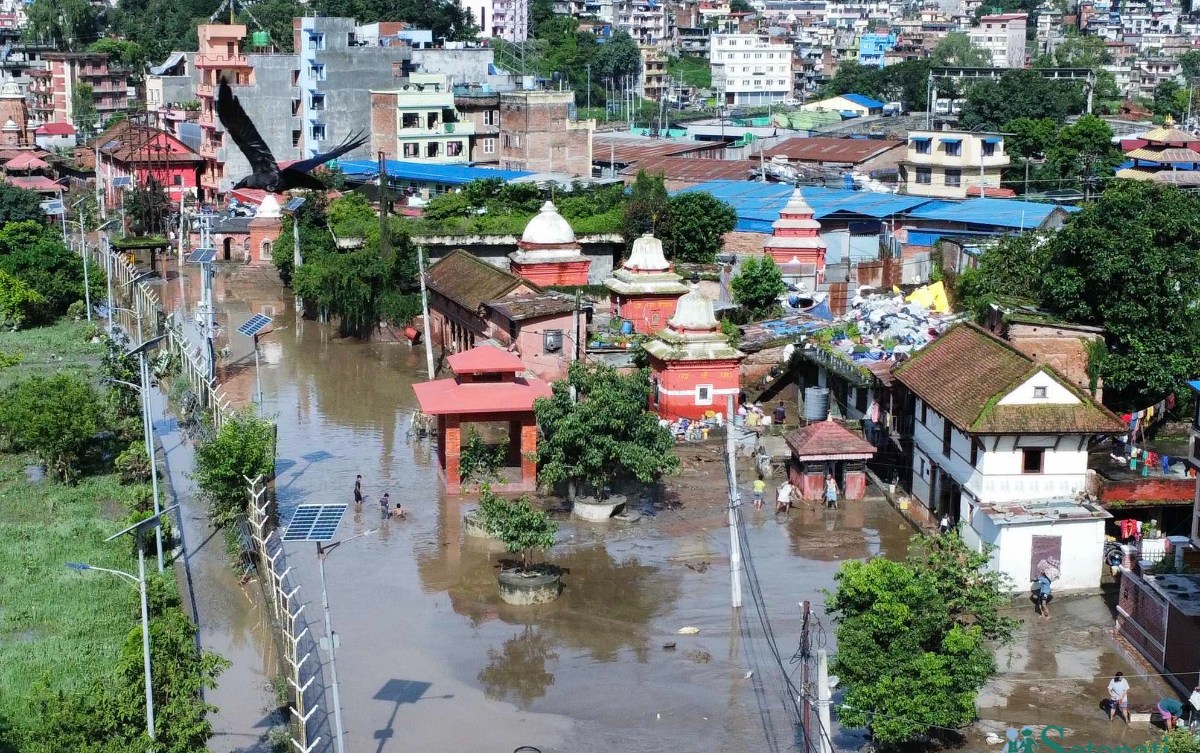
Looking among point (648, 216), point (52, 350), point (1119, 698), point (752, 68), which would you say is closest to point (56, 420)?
point (52, 350)

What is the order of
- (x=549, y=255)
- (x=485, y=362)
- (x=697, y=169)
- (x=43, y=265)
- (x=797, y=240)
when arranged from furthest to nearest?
(x=697, y=169)
(x=43, y=265)
(x=797, y=240)
(x=549, y=255)
(x=485, y=362)

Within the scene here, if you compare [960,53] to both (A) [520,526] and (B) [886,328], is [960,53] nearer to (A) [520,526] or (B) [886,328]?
(B) [886,328]

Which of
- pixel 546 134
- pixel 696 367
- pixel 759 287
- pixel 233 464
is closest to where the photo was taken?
pixel 233 464

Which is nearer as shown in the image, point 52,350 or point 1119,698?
point 1119,698

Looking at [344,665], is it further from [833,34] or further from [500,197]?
[833,34]

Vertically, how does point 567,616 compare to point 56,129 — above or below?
below

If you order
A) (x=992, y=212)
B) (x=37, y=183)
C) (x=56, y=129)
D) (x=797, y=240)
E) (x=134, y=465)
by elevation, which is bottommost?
(x=134, y=465)

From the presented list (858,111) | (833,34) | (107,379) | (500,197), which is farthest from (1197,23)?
(107,379)

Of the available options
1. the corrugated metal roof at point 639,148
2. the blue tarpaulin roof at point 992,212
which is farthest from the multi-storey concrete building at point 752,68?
the blue tarpaulin roof at point 992,212
